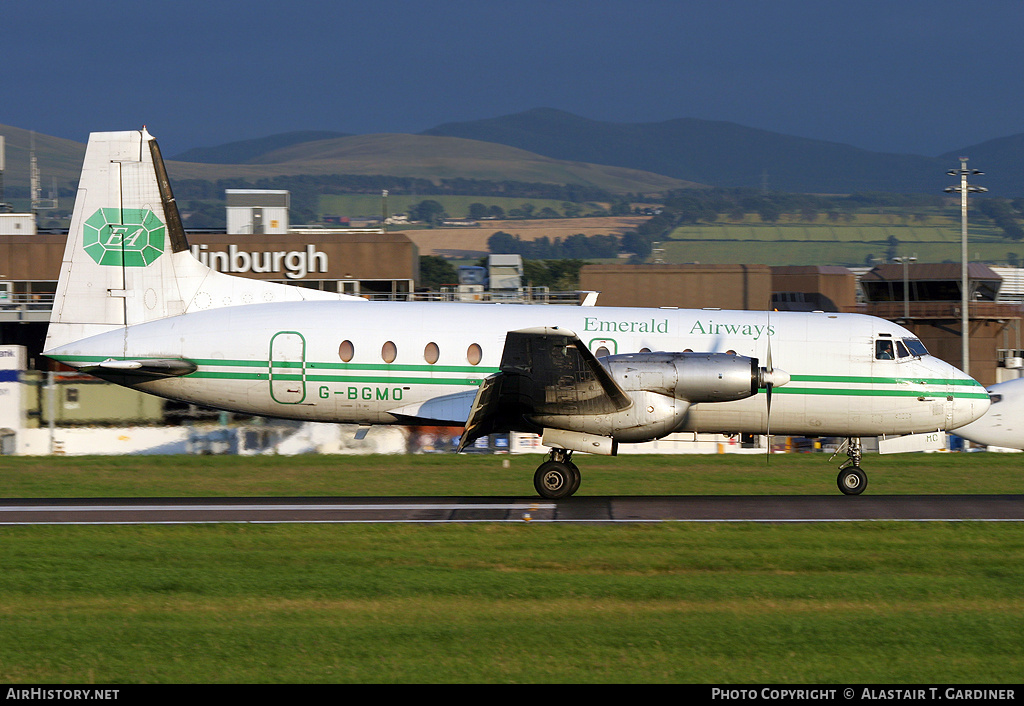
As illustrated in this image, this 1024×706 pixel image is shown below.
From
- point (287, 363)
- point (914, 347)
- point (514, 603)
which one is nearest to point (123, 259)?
point (287, 363)

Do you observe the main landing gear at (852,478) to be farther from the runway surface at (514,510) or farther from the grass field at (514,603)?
the grass field at (514,603)

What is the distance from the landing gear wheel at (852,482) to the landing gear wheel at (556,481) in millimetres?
5319

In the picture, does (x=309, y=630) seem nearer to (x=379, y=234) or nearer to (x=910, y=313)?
(x=379, y=234)

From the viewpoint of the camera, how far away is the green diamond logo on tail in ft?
65.9

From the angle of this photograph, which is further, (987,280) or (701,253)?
(701,253)

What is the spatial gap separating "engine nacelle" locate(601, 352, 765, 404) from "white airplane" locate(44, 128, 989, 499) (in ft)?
2.36

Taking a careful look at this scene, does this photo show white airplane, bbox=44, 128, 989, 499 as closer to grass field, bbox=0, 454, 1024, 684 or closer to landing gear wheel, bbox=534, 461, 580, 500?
landing gear wheel, bbox=534, 461, 580, 500

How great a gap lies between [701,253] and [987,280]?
141 meters

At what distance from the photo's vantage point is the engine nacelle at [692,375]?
17.2 meters

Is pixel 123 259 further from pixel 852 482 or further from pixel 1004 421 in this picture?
pixel 1004 421

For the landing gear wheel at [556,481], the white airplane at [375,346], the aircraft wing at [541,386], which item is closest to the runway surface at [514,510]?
the landing gear wheel at [556,481]

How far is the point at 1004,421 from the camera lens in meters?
28.8

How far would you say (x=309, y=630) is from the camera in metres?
11.1
